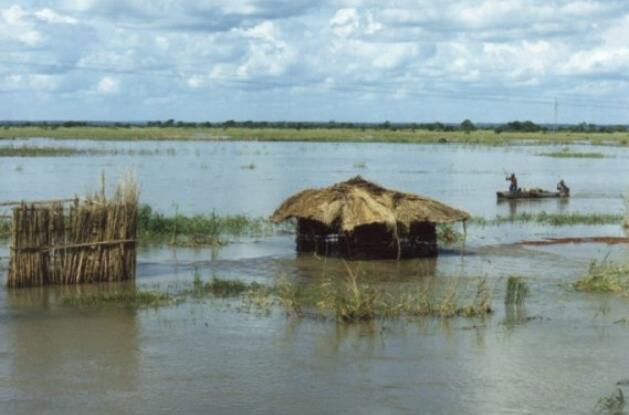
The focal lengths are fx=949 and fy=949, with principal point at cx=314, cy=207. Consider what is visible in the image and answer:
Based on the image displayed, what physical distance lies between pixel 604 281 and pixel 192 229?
1007 centimetres

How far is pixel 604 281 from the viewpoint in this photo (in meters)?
16.1

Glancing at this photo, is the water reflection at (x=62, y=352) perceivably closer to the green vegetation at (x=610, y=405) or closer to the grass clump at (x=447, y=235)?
the green vegetation at (x=610, y=405)

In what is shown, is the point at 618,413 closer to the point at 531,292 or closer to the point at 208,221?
the point at 531,292

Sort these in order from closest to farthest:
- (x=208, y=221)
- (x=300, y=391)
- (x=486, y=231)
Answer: (x=300, y=391), (x=208, y=221), (x=486, y=231)

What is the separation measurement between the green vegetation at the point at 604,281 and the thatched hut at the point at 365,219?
3.37m

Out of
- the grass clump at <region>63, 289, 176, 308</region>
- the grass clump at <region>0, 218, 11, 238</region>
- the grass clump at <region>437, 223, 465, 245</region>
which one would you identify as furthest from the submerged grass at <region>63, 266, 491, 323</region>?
the grass clump at <region>0, 218, 11, 238</region>

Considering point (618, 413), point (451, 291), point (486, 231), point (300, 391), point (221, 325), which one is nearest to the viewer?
point (618, 413)

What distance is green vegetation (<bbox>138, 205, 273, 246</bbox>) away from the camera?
2153 cm

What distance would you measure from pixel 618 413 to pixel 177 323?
625 cm

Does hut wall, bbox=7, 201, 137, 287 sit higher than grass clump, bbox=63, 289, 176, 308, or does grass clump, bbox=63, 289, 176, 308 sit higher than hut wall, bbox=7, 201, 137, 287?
hut wall, bbox=7, 201, 137, 287

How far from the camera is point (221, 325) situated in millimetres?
13133

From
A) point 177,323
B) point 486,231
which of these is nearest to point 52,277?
point 177,323

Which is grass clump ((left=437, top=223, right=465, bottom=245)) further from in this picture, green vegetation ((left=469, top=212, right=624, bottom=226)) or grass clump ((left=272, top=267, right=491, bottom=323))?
grass clump ((left=272, top=267, right=491, bottom=323))

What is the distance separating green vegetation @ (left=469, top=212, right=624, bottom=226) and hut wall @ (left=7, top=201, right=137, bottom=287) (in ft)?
44.3
